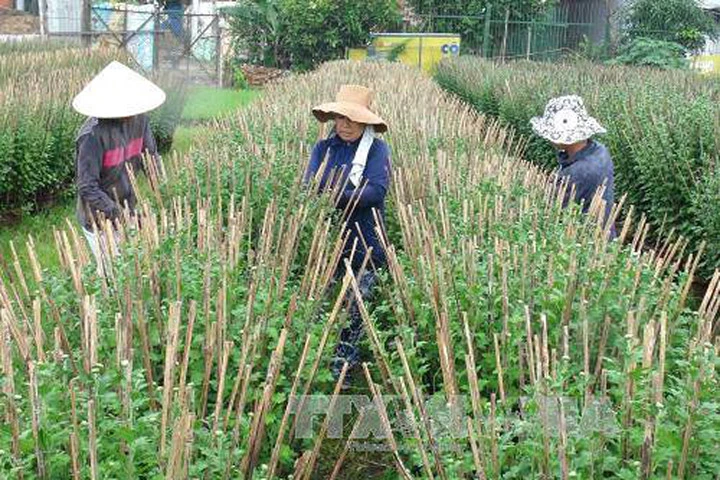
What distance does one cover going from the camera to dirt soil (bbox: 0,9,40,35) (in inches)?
1296

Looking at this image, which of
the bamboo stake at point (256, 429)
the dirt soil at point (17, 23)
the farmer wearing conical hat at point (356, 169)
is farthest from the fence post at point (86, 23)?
the bamboo stake at point (256, 429)

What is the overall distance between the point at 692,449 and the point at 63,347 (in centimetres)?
200

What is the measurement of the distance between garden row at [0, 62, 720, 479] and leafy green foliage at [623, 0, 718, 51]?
1753cm

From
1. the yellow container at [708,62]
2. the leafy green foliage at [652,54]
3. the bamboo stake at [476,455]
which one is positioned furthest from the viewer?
the yellow container at [708,62]

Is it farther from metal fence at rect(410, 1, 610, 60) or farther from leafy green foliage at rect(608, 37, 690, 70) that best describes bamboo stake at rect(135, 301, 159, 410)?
metal fence at rect(410, 1, 610, 60)

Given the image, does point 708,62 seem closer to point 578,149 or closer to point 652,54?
point 652,54

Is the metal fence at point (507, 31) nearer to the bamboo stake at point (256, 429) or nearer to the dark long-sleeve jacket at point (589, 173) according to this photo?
the dark long-sleeve jacket at point (589, 173)

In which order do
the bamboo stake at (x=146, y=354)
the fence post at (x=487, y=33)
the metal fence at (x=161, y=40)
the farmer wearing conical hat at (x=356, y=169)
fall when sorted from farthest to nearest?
the fence post at (x=487, y=33)
the metal fence at (x=161, y=40)
the farmer wearing conical hat at (x=356, y=169)
the bamboo stake at (x=146, y=354)

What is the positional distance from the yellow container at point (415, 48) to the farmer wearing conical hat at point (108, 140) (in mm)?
15798

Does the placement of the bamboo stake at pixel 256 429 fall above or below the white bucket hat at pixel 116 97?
below

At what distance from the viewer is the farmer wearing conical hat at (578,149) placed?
5051 mm

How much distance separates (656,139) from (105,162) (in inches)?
170

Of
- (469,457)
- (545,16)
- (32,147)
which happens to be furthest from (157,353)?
(545,16)

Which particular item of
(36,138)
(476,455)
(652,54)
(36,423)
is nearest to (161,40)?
(652,54)
